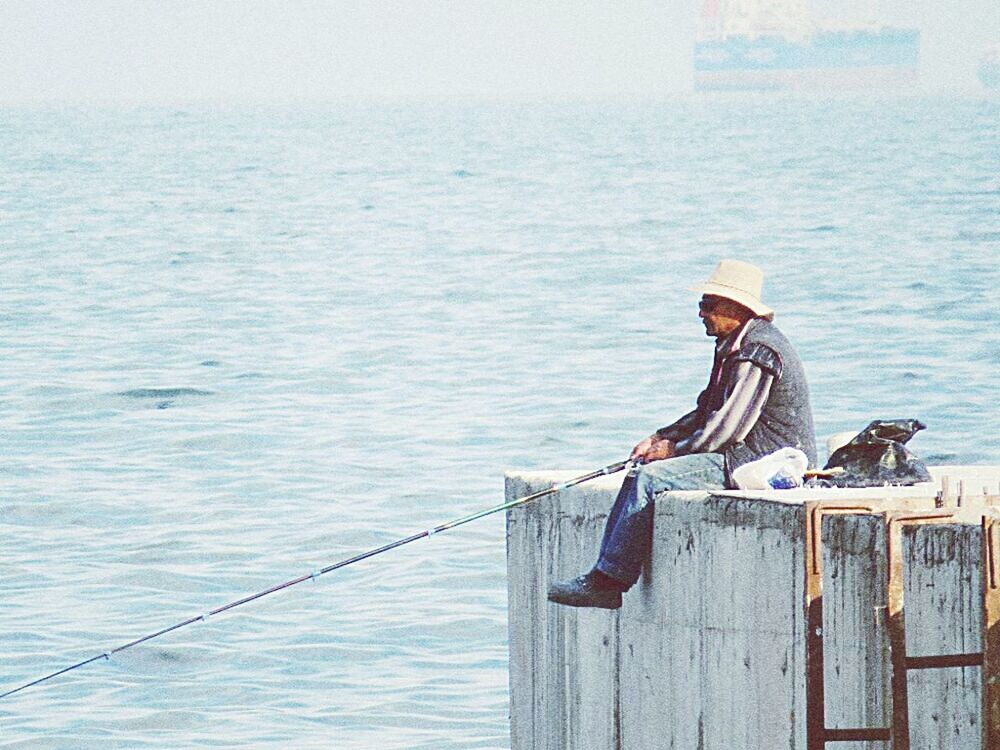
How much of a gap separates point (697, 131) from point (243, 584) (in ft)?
251

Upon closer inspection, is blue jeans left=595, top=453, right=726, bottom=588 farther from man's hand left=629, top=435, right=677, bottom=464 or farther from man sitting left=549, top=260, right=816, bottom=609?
man's hand left=629, top=435, right=677, bottom=464

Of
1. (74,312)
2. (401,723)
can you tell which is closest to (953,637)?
(401,723)

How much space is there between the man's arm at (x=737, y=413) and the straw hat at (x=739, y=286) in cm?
22

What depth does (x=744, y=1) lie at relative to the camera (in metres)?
170

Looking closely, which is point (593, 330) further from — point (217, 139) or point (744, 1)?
point (744, 1)

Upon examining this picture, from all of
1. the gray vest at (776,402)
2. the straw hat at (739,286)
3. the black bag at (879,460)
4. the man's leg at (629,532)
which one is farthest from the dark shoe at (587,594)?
the straw hat at (739,286)

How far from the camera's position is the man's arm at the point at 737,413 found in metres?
6.86

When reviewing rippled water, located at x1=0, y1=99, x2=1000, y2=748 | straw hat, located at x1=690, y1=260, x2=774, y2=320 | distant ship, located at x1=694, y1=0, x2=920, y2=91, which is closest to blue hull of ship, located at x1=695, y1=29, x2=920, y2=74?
distant ship, located at x1=694, y1=0, x2=920, y2=91

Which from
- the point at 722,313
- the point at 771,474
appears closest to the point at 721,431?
the point at 771,474

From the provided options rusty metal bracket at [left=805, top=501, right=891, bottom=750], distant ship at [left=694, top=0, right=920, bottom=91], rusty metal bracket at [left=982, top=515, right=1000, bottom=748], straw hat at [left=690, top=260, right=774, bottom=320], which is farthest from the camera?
distant ship at [left=694, top=0, right=920, bottom=91]

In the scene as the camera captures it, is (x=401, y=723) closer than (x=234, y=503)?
Yes

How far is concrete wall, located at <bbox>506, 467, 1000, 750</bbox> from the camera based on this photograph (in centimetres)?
566

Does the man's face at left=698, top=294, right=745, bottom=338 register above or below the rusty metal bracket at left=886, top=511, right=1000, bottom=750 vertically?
above

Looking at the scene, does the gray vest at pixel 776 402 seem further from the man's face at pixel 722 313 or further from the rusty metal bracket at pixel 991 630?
the rusty metal bracket at pixel 991 630
